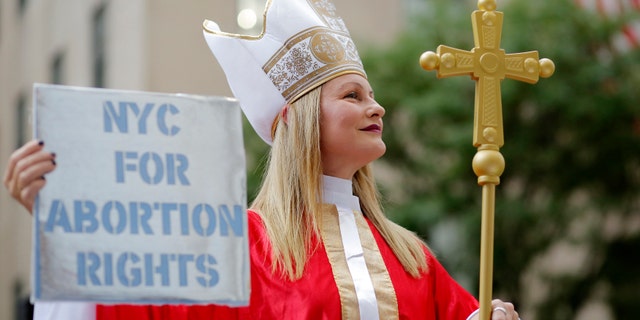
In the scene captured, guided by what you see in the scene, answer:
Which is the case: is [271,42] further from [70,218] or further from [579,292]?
[579,292]

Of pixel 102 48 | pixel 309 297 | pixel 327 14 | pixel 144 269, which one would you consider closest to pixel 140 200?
pixel 144 269

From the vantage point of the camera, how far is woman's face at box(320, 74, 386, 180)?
484 cm

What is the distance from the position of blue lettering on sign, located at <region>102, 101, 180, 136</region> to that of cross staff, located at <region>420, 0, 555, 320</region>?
1.00 metres

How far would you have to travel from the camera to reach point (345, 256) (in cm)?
471

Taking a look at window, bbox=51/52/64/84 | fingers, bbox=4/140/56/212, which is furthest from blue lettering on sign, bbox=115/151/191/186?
window, bbox=51/52/64/84

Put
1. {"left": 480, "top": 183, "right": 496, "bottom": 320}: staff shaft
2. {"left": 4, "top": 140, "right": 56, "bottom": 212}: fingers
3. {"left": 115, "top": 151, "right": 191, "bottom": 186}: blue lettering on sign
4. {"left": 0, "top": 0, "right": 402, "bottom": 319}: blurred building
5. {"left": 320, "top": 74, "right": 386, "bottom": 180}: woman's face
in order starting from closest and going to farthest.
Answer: {"left": 4, "top": 140, "right": 56, "bottom": 212}: fingers → {"left": 115, "top": 151, "right": 191, "bottom": 186}: blue lettering on sign → {"left": 480, "top": 183, "right": 496, "bottom": 320}: staff shaft → {"left": 320, "top": 74, "right": 386, "bottom": 180}: woman's face → {"left": 0, "top": 0, "right": 402, "bottom": 319}: blurred building

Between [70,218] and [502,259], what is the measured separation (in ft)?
40.9

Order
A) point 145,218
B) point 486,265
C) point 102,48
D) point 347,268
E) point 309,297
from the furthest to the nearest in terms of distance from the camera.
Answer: point 102,48
point 347,268
point 309,297
point 486,265
point 145,218

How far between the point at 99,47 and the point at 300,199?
1592cm

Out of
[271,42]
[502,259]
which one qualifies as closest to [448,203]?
[502,259]

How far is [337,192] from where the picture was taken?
4.91 m

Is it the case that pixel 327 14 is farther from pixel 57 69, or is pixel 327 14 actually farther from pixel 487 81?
pixel 57 69

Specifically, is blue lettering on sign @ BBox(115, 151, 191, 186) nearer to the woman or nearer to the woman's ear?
the woman

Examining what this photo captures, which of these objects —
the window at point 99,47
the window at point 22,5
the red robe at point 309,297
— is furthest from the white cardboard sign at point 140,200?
the window at point 22,5
